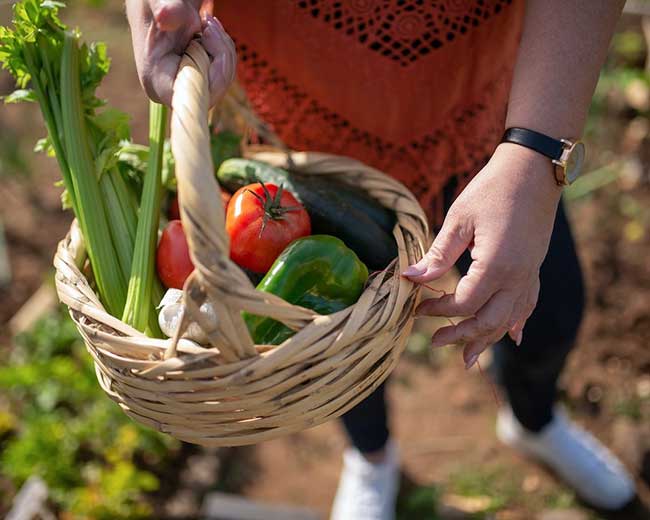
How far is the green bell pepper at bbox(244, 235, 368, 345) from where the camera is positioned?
3.92ft

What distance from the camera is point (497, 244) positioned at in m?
1.03

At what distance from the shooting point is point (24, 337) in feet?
8.46

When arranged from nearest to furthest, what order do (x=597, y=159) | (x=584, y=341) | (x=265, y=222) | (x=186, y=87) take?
(x=186, y=87) < (x=265, y=222) < (x=584, y=341) < (x=597, y=159)

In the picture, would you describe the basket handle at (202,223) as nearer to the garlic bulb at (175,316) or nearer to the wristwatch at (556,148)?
the garlic bulb at (175,316)

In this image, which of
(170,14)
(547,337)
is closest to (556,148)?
(170,14)

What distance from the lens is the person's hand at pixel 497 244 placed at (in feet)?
3.41

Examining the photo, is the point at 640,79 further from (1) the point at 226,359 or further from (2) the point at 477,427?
(1) the point at 226,359

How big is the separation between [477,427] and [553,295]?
37.2 inches

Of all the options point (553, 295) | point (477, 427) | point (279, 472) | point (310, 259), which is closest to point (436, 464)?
point (477, 427)

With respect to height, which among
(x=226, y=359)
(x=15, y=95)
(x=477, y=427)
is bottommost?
(x=477, y=427)

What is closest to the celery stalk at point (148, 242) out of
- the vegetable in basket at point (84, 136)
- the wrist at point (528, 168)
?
the vegetable in basket at point (84, 136)

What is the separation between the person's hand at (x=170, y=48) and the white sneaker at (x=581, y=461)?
1.62 metres

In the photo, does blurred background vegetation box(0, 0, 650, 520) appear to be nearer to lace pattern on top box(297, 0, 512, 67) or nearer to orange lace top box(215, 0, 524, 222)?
orange lace top box(215, 0, 524, 222)

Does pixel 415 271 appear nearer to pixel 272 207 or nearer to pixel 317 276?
pixel 317 276
